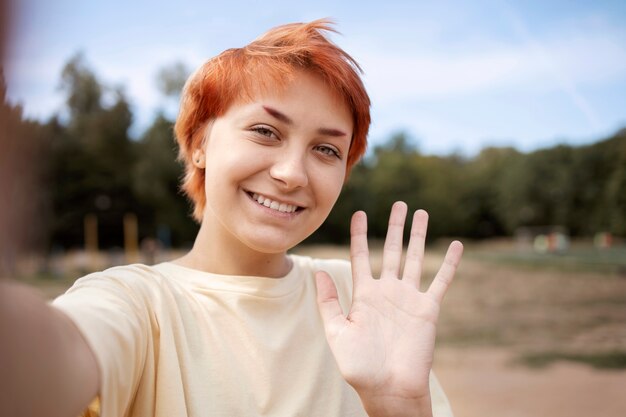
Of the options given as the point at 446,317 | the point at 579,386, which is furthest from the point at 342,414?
the point at 446,317

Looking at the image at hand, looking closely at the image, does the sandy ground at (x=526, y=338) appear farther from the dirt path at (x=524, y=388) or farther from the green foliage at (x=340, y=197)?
the green foliage at (x=340, y=197)

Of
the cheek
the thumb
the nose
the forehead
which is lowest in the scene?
the thumb

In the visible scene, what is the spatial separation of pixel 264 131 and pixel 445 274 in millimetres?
438

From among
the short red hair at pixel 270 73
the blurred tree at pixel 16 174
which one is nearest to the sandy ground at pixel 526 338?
the short red hair at pixel 270 73

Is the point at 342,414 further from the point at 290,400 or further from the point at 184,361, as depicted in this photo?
the point at 184,361

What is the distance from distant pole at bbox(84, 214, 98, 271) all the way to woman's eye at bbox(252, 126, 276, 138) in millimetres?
17800

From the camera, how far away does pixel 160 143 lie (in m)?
19.0

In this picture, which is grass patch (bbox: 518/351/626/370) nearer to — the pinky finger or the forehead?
the pinky finger

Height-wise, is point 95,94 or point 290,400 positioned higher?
point 95,94

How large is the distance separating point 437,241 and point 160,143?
9791mm

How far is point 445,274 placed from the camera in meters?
1.07

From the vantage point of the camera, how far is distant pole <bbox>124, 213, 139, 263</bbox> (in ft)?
60.0

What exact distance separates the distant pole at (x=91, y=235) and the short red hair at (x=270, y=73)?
17.6 m

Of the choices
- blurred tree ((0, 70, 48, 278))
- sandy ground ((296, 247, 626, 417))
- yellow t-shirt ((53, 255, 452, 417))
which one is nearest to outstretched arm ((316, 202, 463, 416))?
yellow t-shirt ((53, 255, 452, 417))
